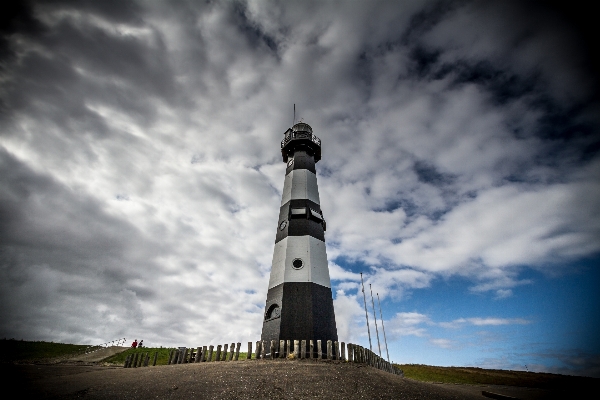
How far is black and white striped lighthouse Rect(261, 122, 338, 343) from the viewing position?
15.2 meters

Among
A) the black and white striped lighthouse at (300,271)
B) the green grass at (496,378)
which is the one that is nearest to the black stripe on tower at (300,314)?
the black and white striped lighthouse at (300,271)

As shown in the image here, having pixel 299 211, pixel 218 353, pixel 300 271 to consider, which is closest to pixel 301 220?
pixel 299 211

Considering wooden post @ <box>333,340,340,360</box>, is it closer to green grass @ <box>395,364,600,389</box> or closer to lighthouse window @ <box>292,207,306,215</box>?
lighthouse window @ <box>292,207,306,215</box>

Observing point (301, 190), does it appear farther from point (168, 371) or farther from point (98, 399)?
point (98, 399)

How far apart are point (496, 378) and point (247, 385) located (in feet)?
82.7

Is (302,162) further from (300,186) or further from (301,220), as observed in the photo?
(301,220)

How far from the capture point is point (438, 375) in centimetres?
2642

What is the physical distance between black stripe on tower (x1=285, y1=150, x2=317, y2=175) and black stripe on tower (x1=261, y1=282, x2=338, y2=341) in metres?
9.84

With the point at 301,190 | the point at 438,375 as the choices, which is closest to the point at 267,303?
the point at 301,190

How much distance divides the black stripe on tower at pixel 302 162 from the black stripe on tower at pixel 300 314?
32.3ft

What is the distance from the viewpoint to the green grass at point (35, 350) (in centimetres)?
2780

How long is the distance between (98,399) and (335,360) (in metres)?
8.96

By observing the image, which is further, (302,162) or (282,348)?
(302,162)

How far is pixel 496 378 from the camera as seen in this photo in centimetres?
2380
